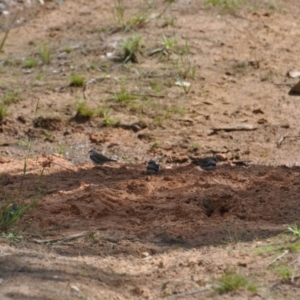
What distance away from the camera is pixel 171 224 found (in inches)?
196

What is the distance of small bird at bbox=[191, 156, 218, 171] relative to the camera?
6305 mm

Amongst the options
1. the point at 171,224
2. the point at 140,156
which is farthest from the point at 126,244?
the point at 140,156

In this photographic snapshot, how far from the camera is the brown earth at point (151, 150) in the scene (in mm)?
4324

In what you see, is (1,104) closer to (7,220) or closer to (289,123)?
(289,123)

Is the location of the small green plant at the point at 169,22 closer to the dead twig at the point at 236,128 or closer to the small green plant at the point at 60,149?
the dead twig at the point at 236,128

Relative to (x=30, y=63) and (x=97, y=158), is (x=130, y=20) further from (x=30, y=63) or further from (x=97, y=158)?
(x=97, y=158)

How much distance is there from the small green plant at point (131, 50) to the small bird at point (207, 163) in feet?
7.13

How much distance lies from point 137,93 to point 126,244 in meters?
3.41

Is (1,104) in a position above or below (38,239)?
below

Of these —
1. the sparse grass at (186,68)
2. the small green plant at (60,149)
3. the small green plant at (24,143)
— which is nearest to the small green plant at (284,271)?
the small green plant at (60,149)

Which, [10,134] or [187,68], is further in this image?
[187,68]

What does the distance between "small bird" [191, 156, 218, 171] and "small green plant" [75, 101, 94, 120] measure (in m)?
1.38

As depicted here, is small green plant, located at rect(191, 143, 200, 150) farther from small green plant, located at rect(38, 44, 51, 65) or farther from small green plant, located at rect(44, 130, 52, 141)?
small green plant, located at rect(38, 44, 51, 65)

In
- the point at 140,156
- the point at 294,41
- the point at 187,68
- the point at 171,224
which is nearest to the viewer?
the point at 171,224
